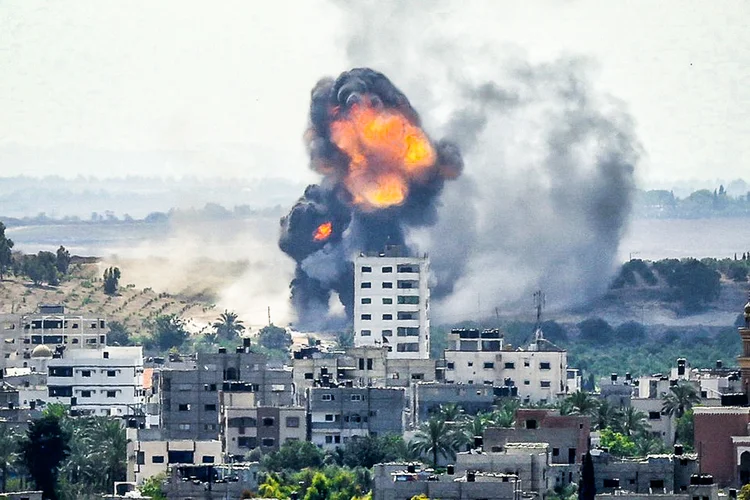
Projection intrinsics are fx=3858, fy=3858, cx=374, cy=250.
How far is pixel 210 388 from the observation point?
123 m

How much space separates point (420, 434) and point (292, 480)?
1081cm

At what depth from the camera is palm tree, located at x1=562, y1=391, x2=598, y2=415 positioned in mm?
113812

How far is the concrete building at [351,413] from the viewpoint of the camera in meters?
119

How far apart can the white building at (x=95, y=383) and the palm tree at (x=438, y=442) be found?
25.6 m

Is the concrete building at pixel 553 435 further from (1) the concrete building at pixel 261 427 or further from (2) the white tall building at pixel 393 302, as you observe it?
(2) the white tall building at pixel 393 302

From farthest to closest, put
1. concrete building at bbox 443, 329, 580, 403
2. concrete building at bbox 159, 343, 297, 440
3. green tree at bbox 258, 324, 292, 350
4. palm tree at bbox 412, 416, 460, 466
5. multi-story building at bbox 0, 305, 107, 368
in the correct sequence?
green tree at bbox 258, 324, 292, 350 → multi-story building at bbox 0, 305, 107, 368 → concrete building at bbox 443, 329, 580, 403 → concrete building at bbox 159, 343, 297, 440 → palm tree at bbox 412, 416, 460, 466

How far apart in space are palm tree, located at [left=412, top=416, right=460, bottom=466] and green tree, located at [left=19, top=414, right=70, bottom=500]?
10.1m

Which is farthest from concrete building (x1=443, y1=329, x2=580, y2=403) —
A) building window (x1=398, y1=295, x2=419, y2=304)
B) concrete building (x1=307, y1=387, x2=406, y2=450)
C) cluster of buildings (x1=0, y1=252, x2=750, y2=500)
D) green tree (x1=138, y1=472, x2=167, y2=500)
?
green tree (x1=138, y1=472, x2=167, y2=500)

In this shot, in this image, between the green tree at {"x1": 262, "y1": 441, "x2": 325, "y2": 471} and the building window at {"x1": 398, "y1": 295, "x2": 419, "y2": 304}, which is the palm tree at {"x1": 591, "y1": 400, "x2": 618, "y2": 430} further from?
the building window at {"x1": 398, "y1": 295, "x2": 419, "y2": 304}

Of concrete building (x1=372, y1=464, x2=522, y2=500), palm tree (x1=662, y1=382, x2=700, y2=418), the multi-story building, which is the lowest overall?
concrete building (x1=372, y1=464, x2=522, y2=500)

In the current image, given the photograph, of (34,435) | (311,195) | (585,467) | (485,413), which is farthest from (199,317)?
(585,467)

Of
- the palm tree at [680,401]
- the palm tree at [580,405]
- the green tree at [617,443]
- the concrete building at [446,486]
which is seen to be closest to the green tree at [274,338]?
the palm tree at [680,401]

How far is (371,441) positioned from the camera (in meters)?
115

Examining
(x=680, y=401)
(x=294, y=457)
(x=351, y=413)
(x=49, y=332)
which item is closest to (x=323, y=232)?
(x=49, y=332)
